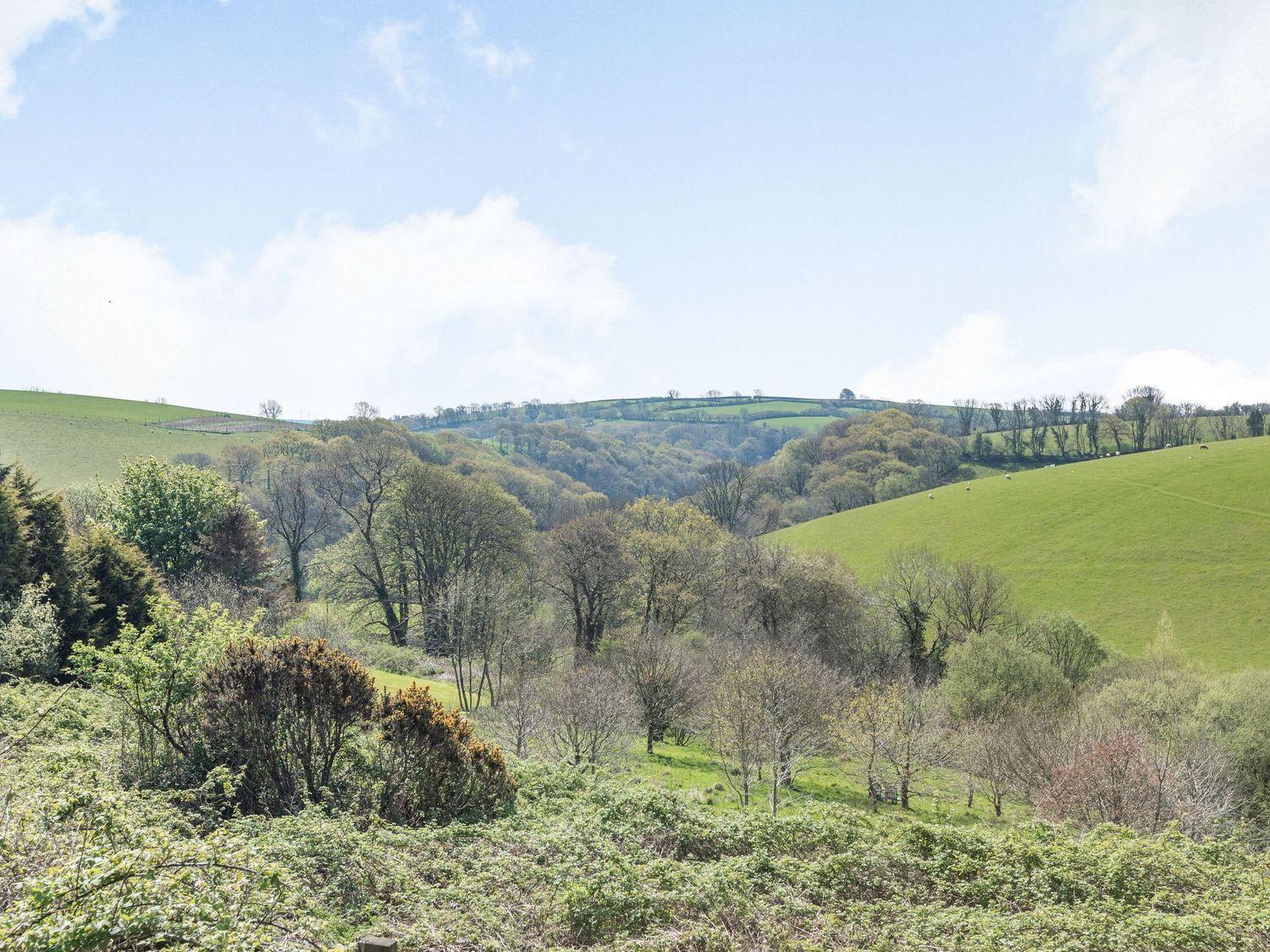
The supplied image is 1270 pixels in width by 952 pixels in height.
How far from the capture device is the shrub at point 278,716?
498 inches

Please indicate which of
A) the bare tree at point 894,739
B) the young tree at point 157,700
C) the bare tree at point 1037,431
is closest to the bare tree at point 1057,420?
the bare tree at point 1037,431

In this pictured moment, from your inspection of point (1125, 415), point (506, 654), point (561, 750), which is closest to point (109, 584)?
point (506, 654)

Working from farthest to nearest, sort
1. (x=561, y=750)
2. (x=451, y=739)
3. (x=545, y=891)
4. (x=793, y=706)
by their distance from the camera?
(x=793, y=706)
(x=561, y=750)
(x=451, y=739)
(x=545, y=891)

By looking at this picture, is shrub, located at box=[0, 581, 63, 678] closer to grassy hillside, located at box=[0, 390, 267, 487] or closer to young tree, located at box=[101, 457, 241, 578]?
young tree, located at box=[101, 457, 241, 578]

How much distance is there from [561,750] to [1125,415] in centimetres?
10712

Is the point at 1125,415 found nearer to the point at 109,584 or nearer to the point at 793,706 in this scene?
the point at 793,706

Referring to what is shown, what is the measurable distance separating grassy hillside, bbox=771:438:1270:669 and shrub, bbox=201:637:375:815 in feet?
155

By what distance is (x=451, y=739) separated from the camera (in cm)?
1317

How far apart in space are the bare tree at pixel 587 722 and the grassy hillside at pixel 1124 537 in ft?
121

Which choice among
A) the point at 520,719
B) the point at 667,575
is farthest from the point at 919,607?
the point at 520,719

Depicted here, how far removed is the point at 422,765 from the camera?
13.1 m

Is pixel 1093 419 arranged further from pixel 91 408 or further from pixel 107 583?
pixel 91 408

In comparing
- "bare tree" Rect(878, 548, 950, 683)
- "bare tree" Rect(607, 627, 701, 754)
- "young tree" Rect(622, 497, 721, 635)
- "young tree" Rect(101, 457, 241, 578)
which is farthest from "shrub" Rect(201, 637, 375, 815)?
"bare tree" Rect(878, 548, 950, 683)

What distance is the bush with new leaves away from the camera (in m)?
12.9
